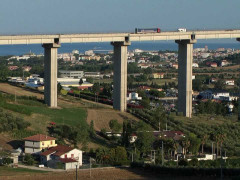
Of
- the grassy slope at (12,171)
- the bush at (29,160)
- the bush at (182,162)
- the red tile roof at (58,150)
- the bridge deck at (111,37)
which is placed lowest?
the grassy slope at (12,171)


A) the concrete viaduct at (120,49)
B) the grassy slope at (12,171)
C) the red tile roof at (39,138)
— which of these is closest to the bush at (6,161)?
the grassy slope at (12,171)

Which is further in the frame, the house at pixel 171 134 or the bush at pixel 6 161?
the house at pixel 171 134

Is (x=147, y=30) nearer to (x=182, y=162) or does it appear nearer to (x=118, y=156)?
(x=118, y=156)

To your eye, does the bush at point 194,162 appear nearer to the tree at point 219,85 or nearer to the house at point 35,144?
the house at point 35,144

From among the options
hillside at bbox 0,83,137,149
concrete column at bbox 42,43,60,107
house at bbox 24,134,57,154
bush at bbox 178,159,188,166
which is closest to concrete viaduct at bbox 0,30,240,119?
concrete column at bbox 42,43,60,107

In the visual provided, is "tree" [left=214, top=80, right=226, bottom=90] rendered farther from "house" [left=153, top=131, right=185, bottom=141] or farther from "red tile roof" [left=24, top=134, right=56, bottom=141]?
"red tile roof" [left=24, top=134, right=56, bottom=141]

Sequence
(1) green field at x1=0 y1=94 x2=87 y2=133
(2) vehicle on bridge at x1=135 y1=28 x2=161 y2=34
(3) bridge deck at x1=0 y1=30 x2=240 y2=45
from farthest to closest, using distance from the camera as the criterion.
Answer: (2) vehicle on bridge at x1=135 y1=28 x2=161 y2=34, (3) bridge deck at x1=0 y1=30 x2=240 y2=45, (1) green field at x1=0 y1=94 x2=87 y2=133

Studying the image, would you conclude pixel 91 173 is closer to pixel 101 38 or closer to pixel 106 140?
pixel 106 140
